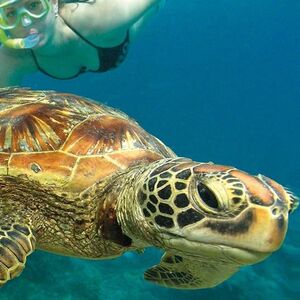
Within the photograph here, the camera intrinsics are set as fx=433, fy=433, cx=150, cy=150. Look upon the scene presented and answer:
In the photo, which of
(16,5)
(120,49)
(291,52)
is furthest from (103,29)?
(291,52)

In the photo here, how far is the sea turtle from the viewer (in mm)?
1656

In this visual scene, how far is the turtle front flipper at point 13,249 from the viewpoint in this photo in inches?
74.2

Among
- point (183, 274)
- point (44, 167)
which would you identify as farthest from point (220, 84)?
point (44, 167)

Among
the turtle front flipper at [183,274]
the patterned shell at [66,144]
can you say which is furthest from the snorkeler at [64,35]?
the turtle front flipper at [183,274]

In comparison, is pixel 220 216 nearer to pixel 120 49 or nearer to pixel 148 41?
pixel 120 49

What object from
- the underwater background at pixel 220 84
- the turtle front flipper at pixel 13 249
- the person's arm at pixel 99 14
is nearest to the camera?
the turtle front flipper at pixel 13 249

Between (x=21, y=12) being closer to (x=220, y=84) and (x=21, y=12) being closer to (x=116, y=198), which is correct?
(x=116, y=198)

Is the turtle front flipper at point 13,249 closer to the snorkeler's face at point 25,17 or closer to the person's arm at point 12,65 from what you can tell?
the snorkeler's face at point 25,17

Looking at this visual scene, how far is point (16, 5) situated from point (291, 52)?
53.6 m

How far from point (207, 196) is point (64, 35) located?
2.94m

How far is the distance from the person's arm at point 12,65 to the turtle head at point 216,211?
9.53 feet

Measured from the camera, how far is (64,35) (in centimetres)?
413

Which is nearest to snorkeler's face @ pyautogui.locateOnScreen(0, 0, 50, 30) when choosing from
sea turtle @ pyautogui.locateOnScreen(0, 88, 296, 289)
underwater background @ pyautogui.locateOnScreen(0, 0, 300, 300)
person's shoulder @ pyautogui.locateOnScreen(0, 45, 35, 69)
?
person's shoulder @ pyautogui.locateOnScreen(0, 45, 35, 69)

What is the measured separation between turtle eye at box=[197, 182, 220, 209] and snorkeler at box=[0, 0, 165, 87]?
2.51m
